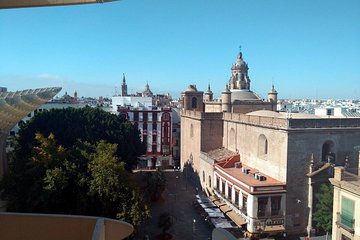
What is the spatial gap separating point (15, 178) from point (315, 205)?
66.8ft

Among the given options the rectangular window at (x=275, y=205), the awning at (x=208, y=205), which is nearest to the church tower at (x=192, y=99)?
the awning at (x=208, y=205)

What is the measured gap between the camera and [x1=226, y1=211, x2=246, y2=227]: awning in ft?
82.7

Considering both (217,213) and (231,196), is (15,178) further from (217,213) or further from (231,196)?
(231,196)

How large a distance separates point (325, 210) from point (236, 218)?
247 inches

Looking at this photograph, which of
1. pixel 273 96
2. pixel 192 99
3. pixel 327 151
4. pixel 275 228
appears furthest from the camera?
pixel 192 99

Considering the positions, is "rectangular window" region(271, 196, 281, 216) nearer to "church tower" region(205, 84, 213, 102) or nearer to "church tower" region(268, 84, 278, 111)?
"church tower" region(268, 84, 278, 111)

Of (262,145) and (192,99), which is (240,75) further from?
Answer: (262,145)

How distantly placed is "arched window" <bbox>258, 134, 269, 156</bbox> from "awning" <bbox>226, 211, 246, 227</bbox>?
549 cm

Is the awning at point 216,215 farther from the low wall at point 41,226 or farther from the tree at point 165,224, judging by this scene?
the low wall at point 41,226

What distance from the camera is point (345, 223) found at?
18.5 m

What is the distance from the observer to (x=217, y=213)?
26.6 meters

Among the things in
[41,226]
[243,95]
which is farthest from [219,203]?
[41,226]

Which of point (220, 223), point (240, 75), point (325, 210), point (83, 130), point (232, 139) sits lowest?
point (220, 223)

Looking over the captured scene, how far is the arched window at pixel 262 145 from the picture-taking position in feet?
93.3
